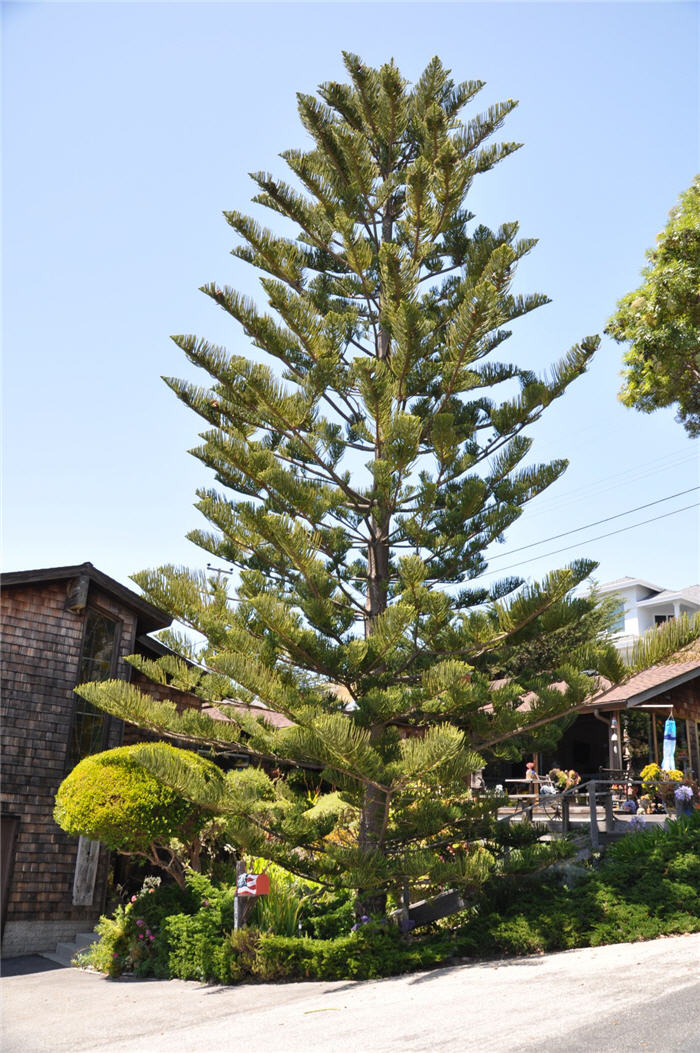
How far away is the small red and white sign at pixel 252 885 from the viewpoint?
801 cm

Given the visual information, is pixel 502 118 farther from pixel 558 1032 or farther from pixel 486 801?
pixel 558 1032

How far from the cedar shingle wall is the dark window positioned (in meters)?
0.15

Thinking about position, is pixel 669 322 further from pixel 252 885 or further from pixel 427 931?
pixel 252 885

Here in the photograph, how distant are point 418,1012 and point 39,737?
724cm

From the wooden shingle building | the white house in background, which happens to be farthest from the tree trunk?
the white house in background

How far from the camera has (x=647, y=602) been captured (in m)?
31.8

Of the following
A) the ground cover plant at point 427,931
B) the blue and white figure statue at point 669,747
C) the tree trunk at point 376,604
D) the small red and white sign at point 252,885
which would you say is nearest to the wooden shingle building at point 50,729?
the ground cover plant at point 427,931

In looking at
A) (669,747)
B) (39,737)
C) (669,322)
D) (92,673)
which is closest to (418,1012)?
(39,737)

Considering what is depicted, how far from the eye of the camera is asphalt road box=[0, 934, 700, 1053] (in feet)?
16.6

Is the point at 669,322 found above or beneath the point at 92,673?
above

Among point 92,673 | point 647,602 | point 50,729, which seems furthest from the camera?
point 647,602

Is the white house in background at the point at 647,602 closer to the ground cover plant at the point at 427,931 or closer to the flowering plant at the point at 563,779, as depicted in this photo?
the flowering plant at the point at 563,779

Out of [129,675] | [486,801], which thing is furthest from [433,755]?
[129,675]

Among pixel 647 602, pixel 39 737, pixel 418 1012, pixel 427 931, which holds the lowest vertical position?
pixel 418 1012
